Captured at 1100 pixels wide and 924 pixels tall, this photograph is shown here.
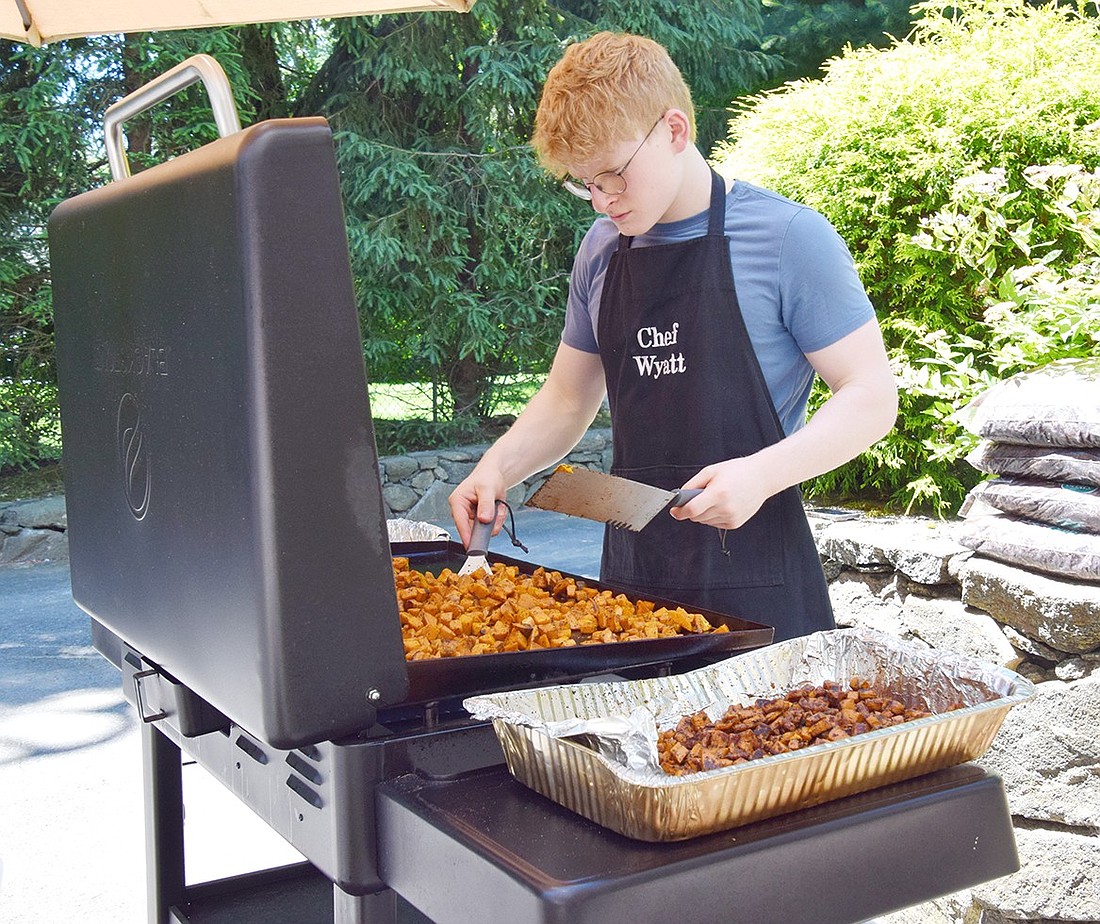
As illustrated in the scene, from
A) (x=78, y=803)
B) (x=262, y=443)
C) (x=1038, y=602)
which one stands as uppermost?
(x=262, y=443)

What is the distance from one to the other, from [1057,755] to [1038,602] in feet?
1.20

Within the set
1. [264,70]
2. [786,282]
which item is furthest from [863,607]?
[264,70]

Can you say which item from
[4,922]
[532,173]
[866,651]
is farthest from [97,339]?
[532,173]

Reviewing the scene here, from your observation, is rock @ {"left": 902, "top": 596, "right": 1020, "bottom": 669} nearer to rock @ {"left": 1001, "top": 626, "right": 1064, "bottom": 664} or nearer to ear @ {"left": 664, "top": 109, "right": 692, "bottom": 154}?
rock @ {"left": 1001, "top": 626, "right": 1064, "bottom": 664}

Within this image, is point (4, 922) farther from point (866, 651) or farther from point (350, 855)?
point (866, 651)

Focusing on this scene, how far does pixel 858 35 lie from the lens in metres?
11.7

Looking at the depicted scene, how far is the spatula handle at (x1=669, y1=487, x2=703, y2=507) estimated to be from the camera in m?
1.70

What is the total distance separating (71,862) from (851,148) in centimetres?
335

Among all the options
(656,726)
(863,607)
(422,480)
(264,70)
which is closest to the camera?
(656,726)

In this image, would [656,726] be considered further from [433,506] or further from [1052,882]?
[433,506]

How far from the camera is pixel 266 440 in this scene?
3.51ft

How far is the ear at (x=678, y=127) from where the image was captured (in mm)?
1964

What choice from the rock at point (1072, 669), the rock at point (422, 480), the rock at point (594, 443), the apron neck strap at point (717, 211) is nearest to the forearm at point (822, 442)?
the apron neck strap at point (717, 211)

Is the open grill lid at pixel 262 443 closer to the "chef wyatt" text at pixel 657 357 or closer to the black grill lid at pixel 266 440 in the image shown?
the black grill lid at pixel 266 440
